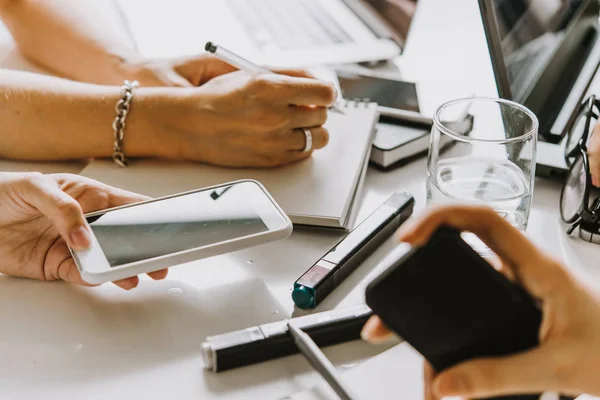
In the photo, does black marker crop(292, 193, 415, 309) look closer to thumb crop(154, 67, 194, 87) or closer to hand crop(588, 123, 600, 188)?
hand crop(588, 123, 600, 188)

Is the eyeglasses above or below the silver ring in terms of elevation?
below

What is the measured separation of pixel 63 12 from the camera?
92 centimetres

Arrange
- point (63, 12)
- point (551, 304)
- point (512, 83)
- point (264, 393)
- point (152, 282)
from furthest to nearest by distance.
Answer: point (63, 12)
point (512, 83)
point (152, 282)
point (264, 393)
point (551, 304)

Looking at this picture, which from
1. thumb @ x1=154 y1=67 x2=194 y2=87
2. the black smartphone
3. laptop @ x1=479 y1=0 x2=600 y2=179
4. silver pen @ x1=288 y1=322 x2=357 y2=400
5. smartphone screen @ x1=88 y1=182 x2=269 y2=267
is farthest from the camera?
thumb @ x1=154 y1=67 x2=194 y2=87

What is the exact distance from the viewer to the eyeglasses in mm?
636

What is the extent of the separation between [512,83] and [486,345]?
0.45 meters

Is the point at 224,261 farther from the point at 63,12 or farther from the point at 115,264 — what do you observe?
the point at 63,12

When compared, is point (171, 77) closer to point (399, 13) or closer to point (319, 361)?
point (399, 13)

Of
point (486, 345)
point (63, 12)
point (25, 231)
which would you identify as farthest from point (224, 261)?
point (63, 12)

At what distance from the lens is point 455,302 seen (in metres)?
0.35

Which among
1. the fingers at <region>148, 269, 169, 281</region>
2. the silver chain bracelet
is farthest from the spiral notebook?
the fingers at <region>148, 269, 169, 281</region>

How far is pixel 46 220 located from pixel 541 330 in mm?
444

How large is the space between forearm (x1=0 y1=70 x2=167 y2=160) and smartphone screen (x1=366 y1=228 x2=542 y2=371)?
430 mm

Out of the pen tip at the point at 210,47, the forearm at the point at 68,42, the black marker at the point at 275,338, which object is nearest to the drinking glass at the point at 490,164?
the black marker at the point at 275,338
